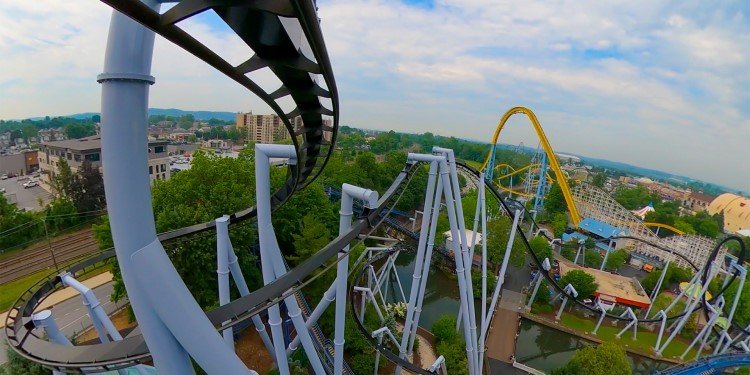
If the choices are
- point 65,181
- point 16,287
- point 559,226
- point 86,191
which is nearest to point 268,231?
point 16,287

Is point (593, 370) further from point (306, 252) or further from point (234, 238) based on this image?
point (234, 238)

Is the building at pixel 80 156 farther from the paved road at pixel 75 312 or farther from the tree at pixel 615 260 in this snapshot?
the tree at pixel 615 260

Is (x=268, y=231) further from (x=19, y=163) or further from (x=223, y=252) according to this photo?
(x=19, y=163)

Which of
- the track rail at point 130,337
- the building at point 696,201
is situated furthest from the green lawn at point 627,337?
the building at point 696,201

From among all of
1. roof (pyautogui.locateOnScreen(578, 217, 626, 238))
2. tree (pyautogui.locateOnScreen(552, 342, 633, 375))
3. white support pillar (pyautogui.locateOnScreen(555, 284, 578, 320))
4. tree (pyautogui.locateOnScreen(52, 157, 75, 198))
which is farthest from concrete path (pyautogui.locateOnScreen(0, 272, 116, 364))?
roof (pyautogui.locateOnScreen(578, 217, 626, 238))

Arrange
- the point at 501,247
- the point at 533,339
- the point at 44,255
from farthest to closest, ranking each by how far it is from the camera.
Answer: the point at 501,247 → the point at 44,255 → the point at 533,339

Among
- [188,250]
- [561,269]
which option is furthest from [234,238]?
[561,269]
